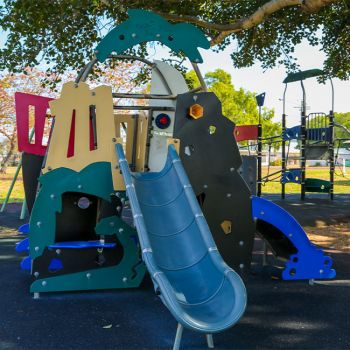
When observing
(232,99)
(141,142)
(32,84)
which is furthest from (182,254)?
(232,99)

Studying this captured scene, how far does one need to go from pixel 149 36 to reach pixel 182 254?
7.98 ft

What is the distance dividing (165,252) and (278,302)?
125 cm

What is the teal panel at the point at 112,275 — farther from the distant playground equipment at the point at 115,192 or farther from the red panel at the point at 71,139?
the red panel at the point at 71,139

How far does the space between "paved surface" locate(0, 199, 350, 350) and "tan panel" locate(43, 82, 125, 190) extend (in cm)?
117

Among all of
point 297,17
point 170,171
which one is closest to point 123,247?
point 170,171

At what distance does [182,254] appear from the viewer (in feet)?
12.4

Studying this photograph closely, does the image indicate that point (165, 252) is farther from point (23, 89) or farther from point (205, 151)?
point (23, 89)

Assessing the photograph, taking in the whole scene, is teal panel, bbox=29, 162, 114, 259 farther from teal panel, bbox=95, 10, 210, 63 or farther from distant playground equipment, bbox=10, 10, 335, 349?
teal panel, bbox=95, 10, 210, 63

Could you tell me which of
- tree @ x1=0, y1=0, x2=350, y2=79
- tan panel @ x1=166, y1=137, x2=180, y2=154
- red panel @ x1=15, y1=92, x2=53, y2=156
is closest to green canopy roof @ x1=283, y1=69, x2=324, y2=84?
tree @ x1=0, y1=0, x2=350, y2=79

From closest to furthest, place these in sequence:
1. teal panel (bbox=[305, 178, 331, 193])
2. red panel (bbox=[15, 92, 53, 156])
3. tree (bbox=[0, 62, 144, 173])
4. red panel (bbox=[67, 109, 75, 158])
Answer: red panel (bbox=[67, 109, 75, 158]), red panel (bbox=[15, 92, 53, 156]), teal panel (bbox=[305, 178, 331, 193]), tree (bbox=[0, 62, 144, 173])

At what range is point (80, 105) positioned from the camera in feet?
15.3

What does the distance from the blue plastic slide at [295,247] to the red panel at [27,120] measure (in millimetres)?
2639

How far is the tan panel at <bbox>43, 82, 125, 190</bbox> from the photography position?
454 centimetres

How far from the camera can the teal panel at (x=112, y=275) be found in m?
4.53
